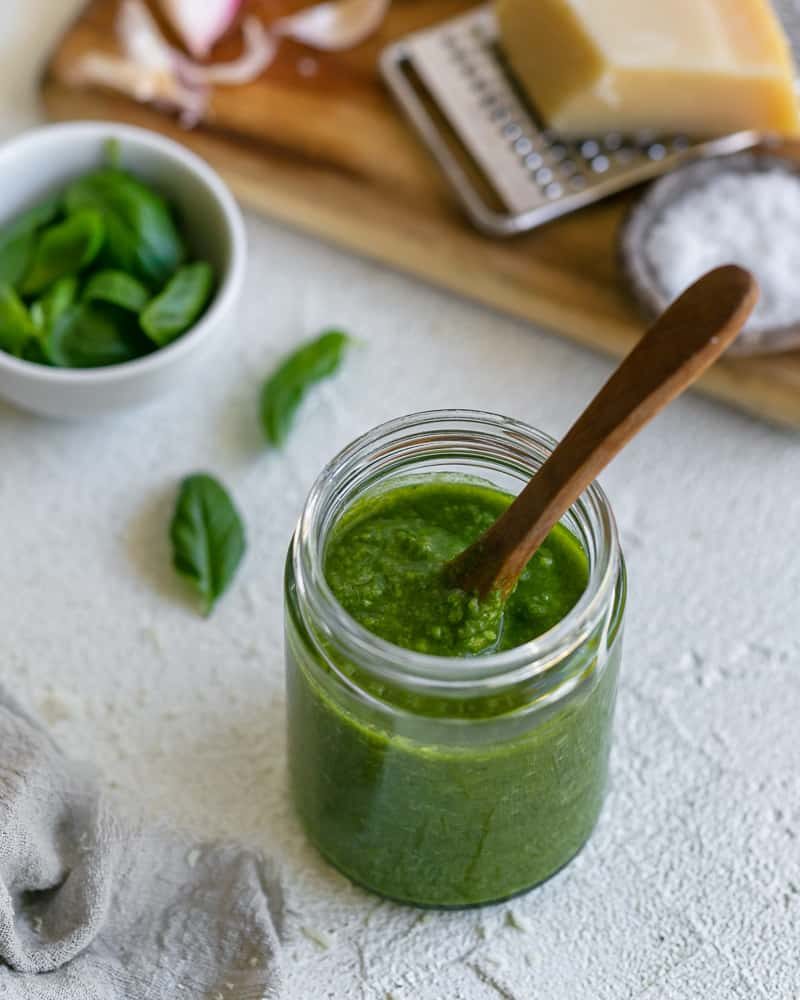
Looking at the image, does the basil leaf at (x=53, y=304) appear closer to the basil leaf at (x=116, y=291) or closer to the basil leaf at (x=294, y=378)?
the basil leaf at (x=116, y=291)

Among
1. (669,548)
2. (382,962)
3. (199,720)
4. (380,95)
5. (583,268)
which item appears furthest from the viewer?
(380,95)

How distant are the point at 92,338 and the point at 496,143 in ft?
1.86

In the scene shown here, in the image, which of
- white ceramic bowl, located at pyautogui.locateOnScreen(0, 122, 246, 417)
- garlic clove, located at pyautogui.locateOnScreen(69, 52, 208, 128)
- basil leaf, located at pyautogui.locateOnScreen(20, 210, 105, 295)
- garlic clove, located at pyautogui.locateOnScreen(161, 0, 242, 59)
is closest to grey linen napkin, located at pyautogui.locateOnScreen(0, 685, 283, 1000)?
white ceramic bowl, located at pyautogui.locateOnScreen(0, 122, 246, 417)

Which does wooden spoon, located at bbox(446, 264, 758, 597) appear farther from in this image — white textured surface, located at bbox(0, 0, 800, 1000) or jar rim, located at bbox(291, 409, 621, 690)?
white textured surface, located at bbox(0, 0, 800, 1000)

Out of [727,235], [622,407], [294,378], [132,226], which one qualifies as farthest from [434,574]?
[727,235]

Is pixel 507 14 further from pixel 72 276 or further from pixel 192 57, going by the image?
pixel 72 276

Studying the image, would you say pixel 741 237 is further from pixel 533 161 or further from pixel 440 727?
pixel 440 727

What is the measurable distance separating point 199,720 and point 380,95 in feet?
2.90

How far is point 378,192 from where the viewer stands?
1634 mm

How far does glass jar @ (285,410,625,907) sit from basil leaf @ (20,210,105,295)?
528 mm

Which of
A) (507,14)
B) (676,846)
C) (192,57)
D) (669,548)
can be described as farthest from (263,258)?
(676,846)

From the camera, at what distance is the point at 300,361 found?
1504mm

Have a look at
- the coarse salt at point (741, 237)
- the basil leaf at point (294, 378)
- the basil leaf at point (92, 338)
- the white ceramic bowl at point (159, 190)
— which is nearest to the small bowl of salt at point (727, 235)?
the coarse salt at point (741, 237)

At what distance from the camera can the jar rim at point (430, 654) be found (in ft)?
2.97
